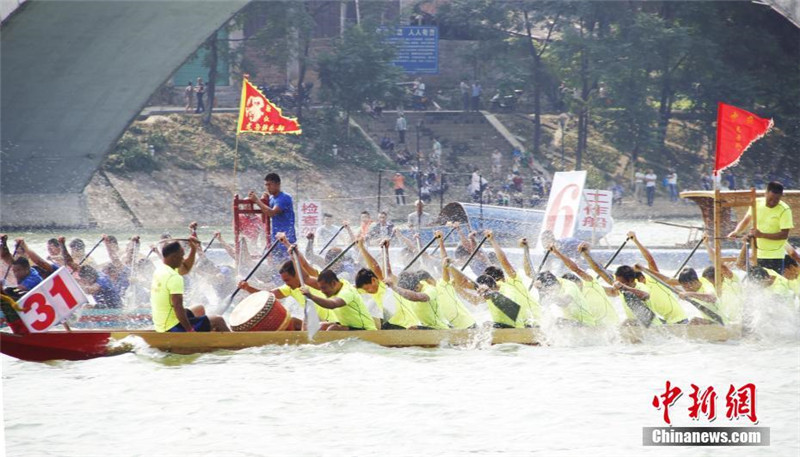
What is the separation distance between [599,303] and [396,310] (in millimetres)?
1925

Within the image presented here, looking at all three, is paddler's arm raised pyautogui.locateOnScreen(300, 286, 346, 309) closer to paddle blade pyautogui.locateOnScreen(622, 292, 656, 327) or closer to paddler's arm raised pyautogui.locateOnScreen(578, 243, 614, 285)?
paddler's arm raised pyautogui.locateOnScreen(578, 243, 614, 285)

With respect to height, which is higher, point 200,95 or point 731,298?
point 200,95

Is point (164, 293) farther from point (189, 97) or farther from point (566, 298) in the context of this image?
point (189, 97)

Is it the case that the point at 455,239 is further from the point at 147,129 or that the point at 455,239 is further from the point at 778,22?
the point at 778,22

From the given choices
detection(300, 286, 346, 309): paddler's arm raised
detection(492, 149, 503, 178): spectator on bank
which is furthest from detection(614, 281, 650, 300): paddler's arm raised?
detection(492, 149, 503, 178): spectator on bank

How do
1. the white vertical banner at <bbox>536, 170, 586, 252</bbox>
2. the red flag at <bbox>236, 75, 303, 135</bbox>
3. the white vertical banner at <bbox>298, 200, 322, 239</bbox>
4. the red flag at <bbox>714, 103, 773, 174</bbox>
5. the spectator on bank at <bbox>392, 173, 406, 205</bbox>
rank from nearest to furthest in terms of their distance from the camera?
the red flag at <bbox>714, 103, 773, 174</bbox> → the red flag at <bbox>236, 75, 303, 135</bbox> → the white vertical banner at <bbox>536, 170, 586, 252</bbox> → the white vertical banner at <bbox>298, 200, 322, 239</bbox> → the spectator on bank at <bbox>392, 173, 406, 205</bbox>

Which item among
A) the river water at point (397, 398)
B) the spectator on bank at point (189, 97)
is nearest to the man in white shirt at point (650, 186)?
the spectator on bank at point (189, 97)

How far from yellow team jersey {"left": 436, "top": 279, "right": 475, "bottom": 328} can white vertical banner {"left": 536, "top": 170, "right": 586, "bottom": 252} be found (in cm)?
557

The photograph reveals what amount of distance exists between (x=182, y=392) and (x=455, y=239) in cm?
1105

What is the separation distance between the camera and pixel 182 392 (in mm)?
9836

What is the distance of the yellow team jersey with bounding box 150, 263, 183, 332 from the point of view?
9.86 m

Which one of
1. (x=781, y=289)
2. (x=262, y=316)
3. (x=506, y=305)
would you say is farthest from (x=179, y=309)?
(x=781, y=289)

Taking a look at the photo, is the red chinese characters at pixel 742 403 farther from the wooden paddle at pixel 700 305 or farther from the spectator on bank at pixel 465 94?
the spectator on bank at pixel 465 94

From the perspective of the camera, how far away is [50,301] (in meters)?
10.1
